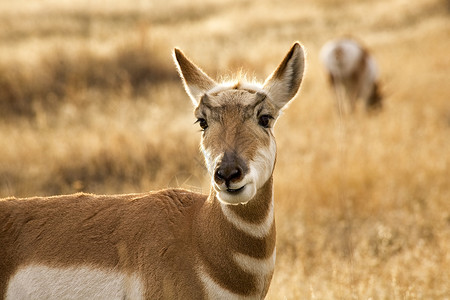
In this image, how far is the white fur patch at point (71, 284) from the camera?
3.25 metres

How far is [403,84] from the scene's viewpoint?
15531 millimetres

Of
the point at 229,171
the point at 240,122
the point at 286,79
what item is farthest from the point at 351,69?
the point at 229,171

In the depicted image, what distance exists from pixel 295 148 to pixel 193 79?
622cm

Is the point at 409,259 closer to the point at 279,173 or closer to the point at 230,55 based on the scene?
the point at 279,173

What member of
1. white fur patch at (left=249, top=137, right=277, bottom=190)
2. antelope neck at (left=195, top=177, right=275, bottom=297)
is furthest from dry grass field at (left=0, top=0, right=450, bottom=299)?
antelope neck at (left=195, top=177, right=275, bottom=297)

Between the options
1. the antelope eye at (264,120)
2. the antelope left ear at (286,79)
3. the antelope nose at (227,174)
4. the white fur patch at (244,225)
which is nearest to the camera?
the antelope nose at (227,174)

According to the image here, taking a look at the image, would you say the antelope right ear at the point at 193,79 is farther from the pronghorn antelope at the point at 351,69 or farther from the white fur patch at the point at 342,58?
the white fur patch at the point at 342,58

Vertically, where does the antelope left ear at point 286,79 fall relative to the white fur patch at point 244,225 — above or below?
above

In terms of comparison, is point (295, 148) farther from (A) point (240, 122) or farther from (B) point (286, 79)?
(A) point (240, 122)

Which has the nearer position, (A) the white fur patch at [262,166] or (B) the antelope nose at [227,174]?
(B) the antelope nose at [227,174]

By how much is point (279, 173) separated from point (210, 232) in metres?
5.27

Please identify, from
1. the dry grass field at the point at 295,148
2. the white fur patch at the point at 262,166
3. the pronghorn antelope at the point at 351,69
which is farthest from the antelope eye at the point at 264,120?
the pronghorn antelope at the point at 351,69

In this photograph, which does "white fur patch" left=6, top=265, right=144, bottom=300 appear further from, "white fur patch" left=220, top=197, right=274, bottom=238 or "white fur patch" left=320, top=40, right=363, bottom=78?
"white fur patch" left=320, top=40, right=363, bottom=78

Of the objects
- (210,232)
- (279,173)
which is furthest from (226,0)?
(210,232)
